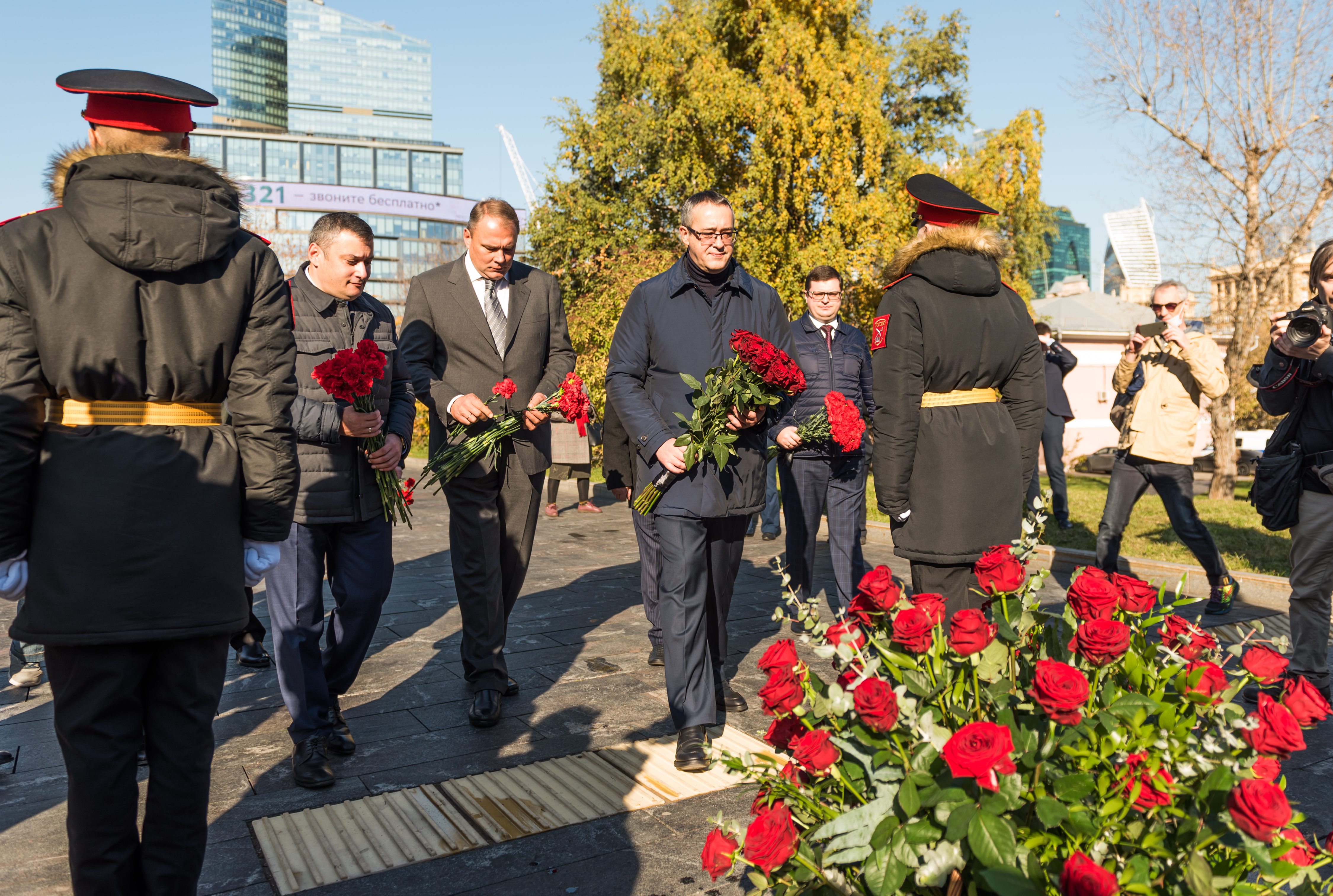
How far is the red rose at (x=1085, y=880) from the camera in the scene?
173cm

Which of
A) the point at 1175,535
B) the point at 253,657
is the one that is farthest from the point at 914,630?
the point at 1175,535

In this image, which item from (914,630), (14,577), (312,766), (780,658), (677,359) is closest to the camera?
(914,630)

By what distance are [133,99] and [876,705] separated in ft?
7.63

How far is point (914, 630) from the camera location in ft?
7.02

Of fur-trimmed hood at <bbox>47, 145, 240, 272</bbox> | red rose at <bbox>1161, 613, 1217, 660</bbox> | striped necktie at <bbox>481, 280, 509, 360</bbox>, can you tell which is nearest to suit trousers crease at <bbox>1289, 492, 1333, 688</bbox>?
red rose at <bbox>1161, 613, 1217, 660</bbox>

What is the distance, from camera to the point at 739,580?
Result: 8.18 meters

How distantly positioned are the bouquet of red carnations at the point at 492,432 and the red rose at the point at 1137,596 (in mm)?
3000

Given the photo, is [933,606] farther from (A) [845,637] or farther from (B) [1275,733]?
(B) [1275,733]

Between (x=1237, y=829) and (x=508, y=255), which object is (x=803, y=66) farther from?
(x=1237, y=829)

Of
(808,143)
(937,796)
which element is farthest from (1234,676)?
(808,143)

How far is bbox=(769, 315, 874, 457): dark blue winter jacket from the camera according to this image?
660 centimetres

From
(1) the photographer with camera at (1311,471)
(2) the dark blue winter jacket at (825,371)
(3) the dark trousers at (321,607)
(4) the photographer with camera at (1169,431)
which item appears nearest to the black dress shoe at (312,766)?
(3) the dark trousers at (321,607)

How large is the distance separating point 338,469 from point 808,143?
17529mm

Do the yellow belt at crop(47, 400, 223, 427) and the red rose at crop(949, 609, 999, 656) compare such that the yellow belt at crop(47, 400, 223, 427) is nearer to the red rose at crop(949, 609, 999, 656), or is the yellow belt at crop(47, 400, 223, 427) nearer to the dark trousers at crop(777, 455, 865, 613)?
the red rose at crop(949, 609, 999, 656)
